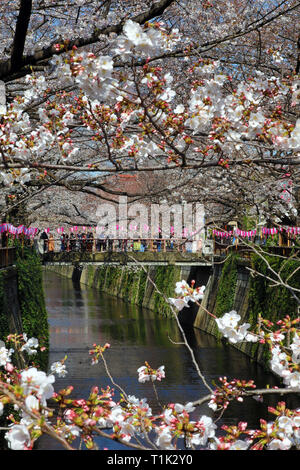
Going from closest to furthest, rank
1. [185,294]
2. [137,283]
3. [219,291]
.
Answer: [185,294], [219,291], [137,283]

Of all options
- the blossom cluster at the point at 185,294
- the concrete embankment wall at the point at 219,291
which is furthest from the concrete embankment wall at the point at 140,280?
the blossom cluster at the point at 185,294

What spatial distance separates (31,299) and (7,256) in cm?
285

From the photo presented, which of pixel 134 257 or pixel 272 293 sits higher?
pixel 134 257

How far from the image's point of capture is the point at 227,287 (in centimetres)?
2645

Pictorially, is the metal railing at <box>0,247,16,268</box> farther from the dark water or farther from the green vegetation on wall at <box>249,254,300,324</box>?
the green vegetation on wall at <box>249,254,300,324</box>

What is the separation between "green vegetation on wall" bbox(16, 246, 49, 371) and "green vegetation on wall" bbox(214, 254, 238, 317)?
8597 mm

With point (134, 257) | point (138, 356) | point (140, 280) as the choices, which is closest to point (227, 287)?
point (134, 257)

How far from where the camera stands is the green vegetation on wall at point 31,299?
760 inches

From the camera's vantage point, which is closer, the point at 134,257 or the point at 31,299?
the point at 31,299

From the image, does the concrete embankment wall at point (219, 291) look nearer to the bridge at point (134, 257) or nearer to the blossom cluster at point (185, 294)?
the bridge at point (134, 257)

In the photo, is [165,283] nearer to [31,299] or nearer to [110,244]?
[110,244]

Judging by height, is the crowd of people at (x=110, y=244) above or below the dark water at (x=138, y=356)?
above

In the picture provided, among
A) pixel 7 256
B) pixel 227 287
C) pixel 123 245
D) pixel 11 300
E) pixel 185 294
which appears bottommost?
pixel 227 287

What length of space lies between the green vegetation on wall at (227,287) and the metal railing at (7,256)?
409 inches
